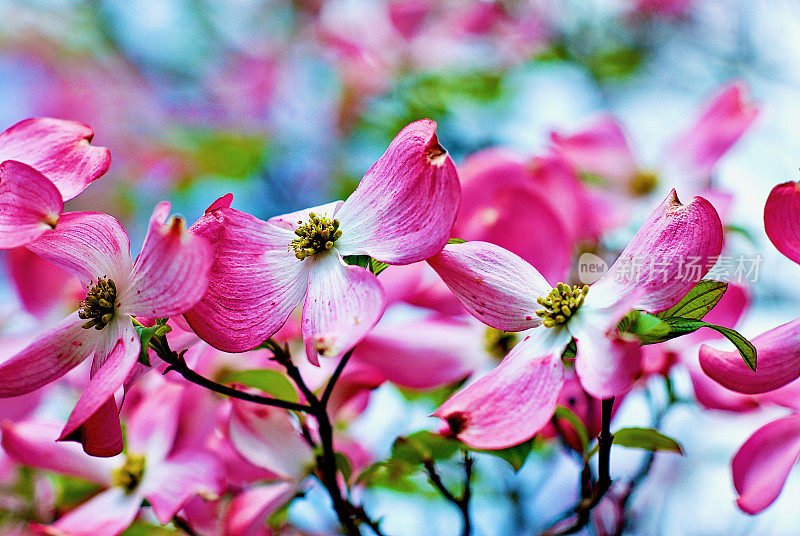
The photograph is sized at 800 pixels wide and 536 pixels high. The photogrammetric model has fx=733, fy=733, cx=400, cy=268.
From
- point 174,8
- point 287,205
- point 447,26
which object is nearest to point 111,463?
point 287,205

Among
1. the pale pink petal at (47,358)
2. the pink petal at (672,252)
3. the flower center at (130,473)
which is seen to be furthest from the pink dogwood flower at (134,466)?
the pink petal at (672,252)

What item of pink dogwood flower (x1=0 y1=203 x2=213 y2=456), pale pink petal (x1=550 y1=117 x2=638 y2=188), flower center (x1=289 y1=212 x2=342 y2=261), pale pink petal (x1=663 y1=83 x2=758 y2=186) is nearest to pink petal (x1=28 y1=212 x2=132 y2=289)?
pink dogwood flower (x1=0 y1=203 x2=213 y2=456)

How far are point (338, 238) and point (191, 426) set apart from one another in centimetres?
32

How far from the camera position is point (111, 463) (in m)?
0.83

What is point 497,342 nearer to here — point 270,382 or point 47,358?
point 270,382

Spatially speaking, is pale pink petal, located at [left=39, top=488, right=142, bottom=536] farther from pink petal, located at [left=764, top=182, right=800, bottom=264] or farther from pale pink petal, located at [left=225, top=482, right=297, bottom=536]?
pink petal, located at [left=764, top=182, right=800, bottom=264]

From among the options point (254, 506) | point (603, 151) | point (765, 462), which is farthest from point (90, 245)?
point (603, 151)

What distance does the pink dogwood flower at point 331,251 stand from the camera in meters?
0.52

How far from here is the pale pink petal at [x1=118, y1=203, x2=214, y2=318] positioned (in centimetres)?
49

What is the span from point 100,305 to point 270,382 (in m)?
0.20

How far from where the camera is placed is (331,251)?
0.60 metres

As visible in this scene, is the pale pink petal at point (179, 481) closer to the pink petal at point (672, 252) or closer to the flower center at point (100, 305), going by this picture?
the flower center at point (100, 305)

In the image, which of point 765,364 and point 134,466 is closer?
point 765,364

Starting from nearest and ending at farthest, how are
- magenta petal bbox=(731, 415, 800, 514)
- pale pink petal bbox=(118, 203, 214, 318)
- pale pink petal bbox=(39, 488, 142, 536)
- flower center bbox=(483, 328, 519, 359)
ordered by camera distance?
pale pink petal bbox=(118, 203, 214, 318)
magenta petal bbox=(731, 415, 800, 514)
pale pink petal bbox=(39, 488, 142, 536)
flower center bbox=(483, 328, 519, 359)
